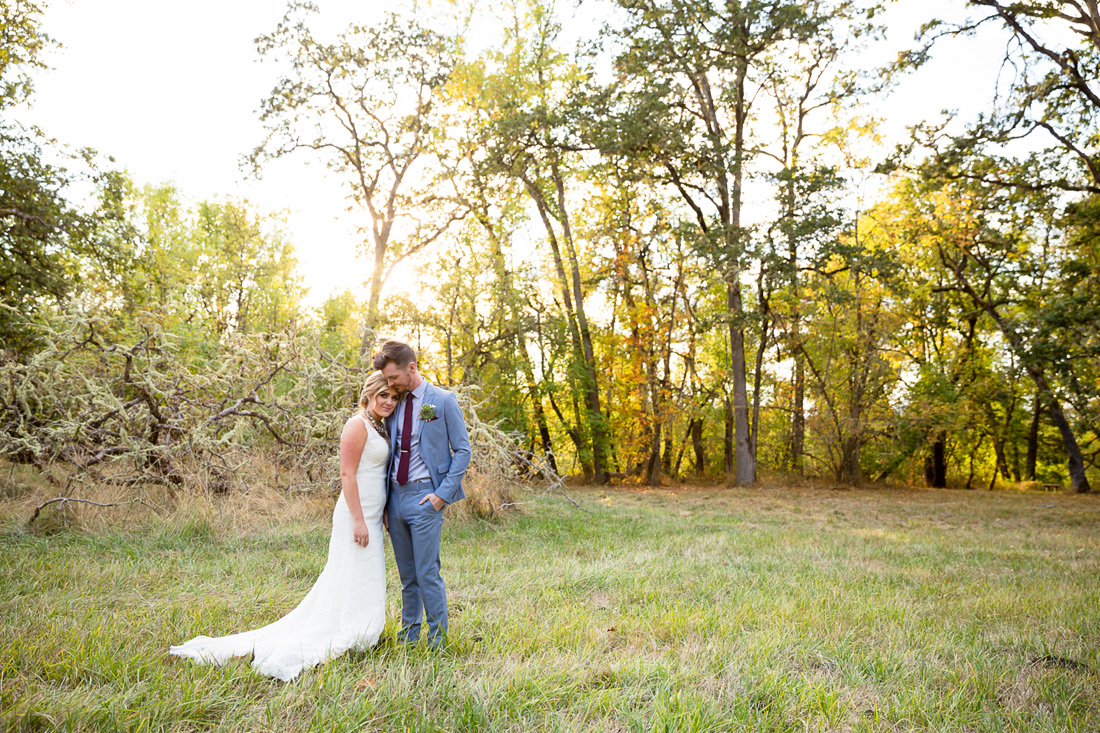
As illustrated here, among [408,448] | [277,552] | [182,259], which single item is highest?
[182,259]

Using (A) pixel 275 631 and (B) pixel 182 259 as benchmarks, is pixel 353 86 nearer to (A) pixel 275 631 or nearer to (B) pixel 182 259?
(B) pixel 182 259

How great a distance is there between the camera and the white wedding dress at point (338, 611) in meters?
3.33

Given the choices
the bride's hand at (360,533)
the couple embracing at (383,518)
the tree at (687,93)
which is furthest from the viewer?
the tree at (687,93)

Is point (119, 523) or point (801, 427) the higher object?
point (801, 427)

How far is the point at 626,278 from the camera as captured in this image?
67.1 ft

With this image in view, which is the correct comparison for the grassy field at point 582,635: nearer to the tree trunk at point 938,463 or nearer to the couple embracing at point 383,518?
the couple embracing at point 383,518

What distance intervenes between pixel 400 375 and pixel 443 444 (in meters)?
0.50

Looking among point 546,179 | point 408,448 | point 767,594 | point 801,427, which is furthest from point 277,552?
point 801,427

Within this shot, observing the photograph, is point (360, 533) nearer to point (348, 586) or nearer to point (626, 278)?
point (348, 586)

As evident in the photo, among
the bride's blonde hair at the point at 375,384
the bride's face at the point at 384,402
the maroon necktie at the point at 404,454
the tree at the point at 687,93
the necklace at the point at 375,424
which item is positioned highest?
the tree at the point at 687,93

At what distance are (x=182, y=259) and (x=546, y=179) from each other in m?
21.4

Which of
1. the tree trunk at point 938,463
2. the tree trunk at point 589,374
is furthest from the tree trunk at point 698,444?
the tree trunk at point 938,463

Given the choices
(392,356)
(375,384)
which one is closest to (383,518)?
(375,384)

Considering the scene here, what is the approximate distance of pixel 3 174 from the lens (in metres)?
12.3
